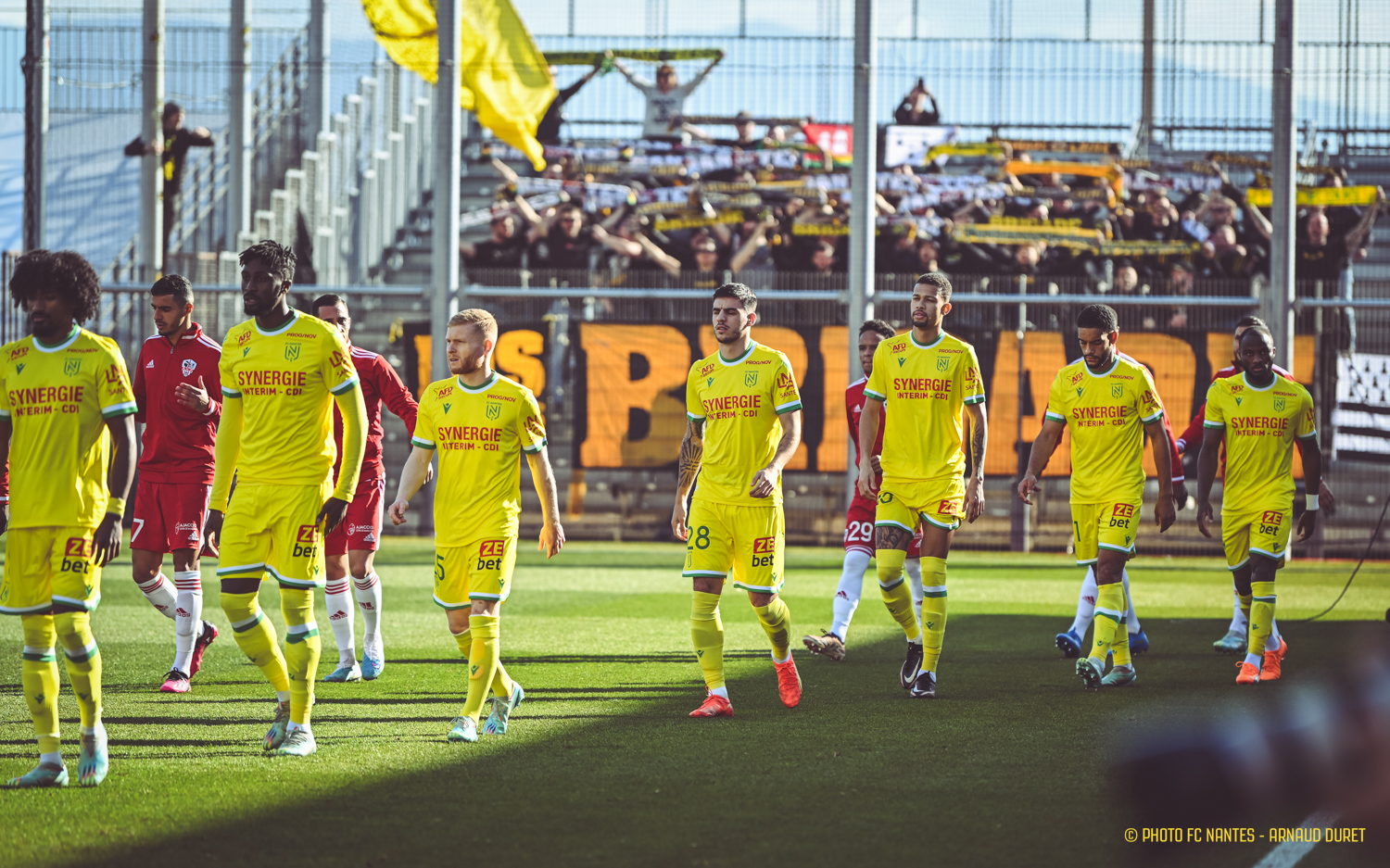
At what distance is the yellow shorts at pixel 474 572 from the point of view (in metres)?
6.91

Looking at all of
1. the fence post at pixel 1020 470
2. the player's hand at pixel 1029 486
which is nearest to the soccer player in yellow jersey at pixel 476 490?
the player's hand at pixel 1029 486

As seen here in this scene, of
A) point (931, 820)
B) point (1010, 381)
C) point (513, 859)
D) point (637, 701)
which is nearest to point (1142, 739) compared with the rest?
point (931, 820)

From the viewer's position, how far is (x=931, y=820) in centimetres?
546

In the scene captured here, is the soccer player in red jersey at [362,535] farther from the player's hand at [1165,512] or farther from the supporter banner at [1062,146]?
the supporter banner at [1062,146]

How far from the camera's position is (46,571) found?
5918 mm

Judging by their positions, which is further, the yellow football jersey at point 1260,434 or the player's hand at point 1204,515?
the player's hand at point 1204,515

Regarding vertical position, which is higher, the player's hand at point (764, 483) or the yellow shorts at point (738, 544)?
the player's hand at point (764, 483)

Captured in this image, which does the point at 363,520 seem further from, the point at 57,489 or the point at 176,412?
the point at 57,489

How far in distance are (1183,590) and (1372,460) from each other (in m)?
4.35

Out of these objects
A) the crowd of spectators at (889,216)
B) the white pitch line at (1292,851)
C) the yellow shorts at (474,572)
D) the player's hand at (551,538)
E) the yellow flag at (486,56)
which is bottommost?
the white pitch line at (1292,851)

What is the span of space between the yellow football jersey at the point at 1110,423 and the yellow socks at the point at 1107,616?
566mm

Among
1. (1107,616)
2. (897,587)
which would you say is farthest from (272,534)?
(1107,616)

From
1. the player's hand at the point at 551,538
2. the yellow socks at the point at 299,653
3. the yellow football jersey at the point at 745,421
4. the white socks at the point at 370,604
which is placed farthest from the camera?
the white socks at the point at 370,604

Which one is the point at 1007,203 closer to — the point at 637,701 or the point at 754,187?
the point at 754,187
